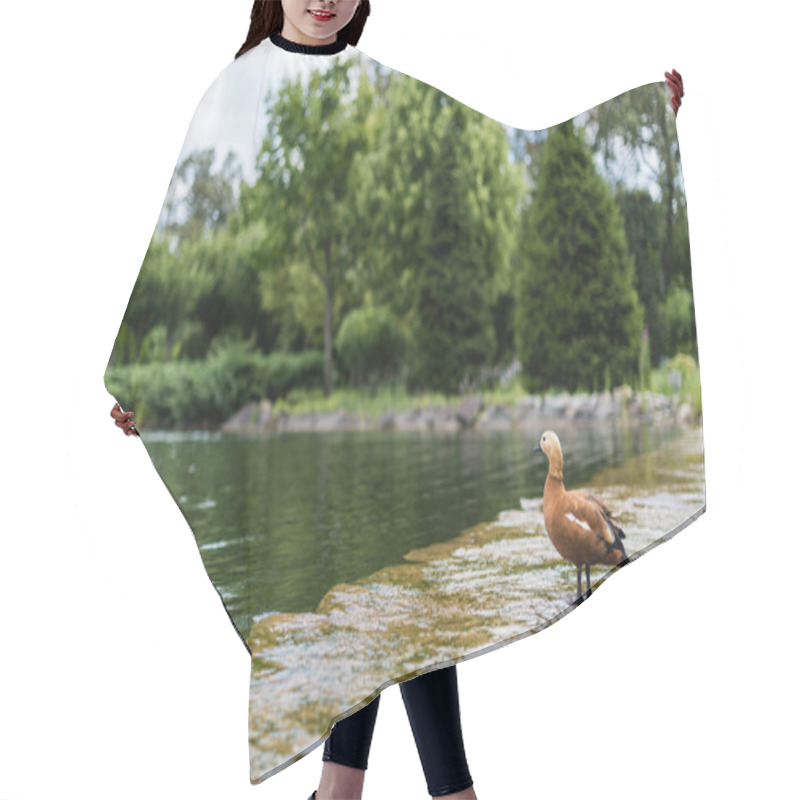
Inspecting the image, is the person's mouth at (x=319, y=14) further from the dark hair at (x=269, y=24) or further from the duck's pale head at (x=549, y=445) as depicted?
the duck's pale head at (x=549, y=445)

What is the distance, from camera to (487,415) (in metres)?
3.14

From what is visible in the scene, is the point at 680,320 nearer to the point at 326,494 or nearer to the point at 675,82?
the point at 675,82

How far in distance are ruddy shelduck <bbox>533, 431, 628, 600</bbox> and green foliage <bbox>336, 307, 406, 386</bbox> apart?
0.45 m

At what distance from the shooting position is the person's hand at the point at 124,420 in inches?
118

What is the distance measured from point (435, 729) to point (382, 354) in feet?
2.75

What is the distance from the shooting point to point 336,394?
3094 mm

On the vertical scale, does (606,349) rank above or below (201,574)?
above

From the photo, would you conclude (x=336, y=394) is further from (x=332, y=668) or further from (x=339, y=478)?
(x=332, y=668)

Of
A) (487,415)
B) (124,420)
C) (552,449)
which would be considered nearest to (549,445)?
(552,449)

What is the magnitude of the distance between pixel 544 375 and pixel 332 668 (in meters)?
0.78

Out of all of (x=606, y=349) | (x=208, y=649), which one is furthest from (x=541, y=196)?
(x=208, y=649)

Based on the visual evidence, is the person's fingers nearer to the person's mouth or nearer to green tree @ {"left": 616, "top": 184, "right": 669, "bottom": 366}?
green tree @ {"left": 616, "top": 184, "right": 669, "bottom": 366}

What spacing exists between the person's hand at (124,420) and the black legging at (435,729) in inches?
32.2

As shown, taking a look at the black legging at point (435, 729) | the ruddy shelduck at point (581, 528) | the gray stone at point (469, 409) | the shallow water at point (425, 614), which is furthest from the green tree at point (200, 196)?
the black legging at point (435, 729)
